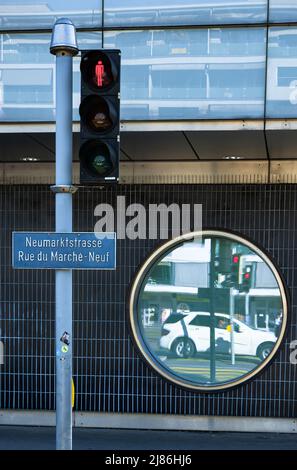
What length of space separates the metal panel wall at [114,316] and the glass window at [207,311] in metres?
0.20

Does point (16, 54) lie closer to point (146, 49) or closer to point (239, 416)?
point (146, 49)

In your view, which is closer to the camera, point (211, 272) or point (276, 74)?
point (276, 74)

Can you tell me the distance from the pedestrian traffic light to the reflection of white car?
4.80 m

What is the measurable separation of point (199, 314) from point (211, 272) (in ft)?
2.07

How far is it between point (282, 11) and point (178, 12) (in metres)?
1.19

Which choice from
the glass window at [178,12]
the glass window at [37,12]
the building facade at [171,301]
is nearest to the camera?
the glass window at [178,12]

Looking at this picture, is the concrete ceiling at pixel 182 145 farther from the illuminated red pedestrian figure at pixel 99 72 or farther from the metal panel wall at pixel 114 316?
the illuminated red pedestrian figure at pixel 99 72

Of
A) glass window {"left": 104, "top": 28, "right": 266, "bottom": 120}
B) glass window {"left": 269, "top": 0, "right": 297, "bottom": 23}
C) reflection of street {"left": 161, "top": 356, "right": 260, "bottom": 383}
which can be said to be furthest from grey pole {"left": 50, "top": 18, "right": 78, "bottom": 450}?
reflection of street {"left": 161, "top": 356, "right": 260, "bottom": 383}

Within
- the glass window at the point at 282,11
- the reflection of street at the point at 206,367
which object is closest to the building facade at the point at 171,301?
the reflection of street at the point at 206,367

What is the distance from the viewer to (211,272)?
9.13 metres

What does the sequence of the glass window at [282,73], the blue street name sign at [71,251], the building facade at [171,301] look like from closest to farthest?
the blue street name sign at [71,251] < the glass window at [282,73] < the building facade at [171,301]

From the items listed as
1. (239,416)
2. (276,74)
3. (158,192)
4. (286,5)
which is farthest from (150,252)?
(286,5)

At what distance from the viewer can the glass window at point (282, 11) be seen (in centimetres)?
718
